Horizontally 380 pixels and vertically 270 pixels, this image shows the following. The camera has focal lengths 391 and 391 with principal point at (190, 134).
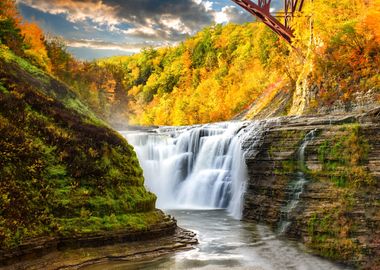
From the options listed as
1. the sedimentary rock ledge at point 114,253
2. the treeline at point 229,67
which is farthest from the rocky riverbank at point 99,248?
the treeline at point 229,67

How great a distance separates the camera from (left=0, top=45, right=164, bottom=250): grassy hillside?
26.3ft

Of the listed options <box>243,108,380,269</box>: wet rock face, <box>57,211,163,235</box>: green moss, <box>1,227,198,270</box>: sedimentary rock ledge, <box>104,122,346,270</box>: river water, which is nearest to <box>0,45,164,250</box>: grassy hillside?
<box>57,211,163,235</box>: green moss

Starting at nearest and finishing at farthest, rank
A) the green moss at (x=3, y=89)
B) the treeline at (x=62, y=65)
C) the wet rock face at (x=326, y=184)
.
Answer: the green moss at (x=3, y=89), the wet rock face at (x=326, y=184), the treeline at (x=62, y=65)

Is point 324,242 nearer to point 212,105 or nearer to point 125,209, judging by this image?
point 125,209

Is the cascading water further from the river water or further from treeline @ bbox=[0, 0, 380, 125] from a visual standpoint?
treeline @ bbox=[0, 0, 380, 125]

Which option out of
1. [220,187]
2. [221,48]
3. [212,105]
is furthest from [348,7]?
[221,48]

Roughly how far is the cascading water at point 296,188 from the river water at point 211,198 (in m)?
0.65

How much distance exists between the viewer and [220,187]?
18.9 m

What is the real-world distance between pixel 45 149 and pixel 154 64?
84050 mm

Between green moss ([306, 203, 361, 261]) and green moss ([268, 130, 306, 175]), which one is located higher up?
green moss ([268, 130, 306, 175])

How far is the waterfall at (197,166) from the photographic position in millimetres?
18453

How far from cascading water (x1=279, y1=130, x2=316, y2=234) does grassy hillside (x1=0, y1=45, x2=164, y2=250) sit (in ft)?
15.1

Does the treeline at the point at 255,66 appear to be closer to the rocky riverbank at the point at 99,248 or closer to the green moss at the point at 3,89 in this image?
the rocky riverbank at the point at 99,248

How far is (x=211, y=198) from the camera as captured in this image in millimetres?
18953
